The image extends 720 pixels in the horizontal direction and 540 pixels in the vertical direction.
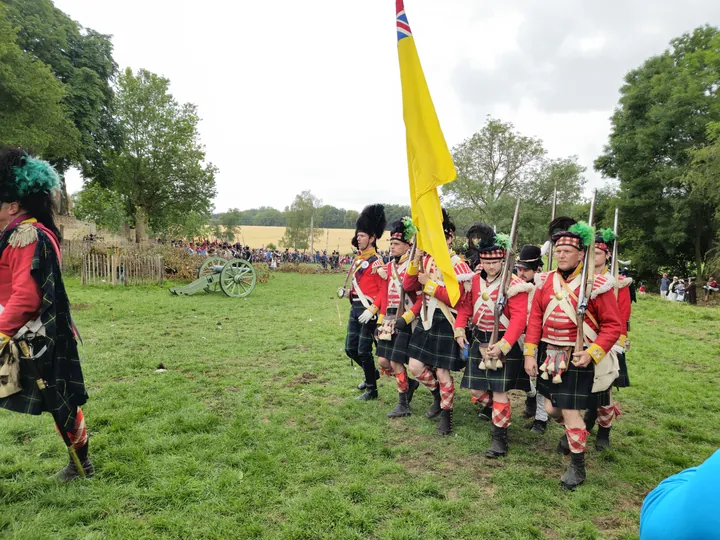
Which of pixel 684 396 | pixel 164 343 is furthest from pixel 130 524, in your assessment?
pixel 684 396

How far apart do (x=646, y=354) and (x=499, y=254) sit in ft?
20.6

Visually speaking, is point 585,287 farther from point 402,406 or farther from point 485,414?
point 402,406

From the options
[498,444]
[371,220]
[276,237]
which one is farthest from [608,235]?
[276,237]

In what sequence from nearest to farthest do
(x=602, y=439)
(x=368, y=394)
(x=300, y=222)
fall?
(x=602, y=439), (x=368, y=394), (x=300, y=222)

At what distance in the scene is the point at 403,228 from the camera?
16.4 feet

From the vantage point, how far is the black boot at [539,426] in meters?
4.64

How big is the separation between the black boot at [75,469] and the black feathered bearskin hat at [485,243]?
3.86m

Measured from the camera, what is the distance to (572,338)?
11.5 ft

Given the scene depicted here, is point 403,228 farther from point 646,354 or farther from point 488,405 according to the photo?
point 646,354

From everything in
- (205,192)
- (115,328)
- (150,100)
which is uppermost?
(150,100)

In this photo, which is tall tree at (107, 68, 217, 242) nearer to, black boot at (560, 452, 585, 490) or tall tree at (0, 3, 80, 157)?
tall tree at (0, 3, 80, 157)

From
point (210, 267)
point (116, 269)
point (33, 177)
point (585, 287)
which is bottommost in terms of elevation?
point (116, 269)

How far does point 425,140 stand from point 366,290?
2.15m

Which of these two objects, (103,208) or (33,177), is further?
(103,208)
